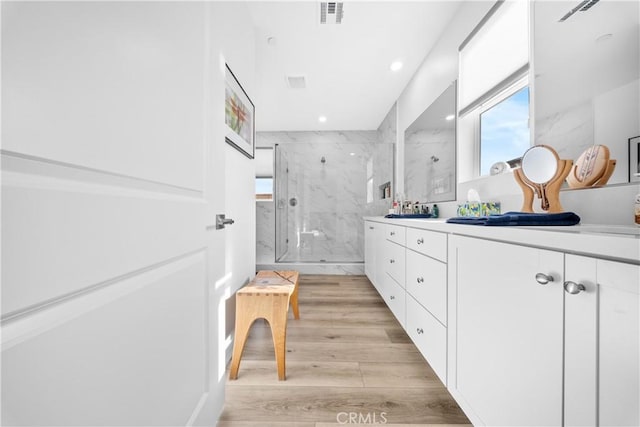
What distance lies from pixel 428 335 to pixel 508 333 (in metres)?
0.64

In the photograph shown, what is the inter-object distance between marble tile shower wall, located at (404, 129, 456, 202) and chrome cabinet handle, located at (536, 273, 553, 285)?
5.05ft

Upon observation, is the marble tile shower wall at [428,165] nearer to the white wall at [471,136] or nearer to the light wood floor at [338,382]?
the white wall at [471,136]

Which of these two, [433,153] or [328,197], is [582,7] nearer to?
[433,153]

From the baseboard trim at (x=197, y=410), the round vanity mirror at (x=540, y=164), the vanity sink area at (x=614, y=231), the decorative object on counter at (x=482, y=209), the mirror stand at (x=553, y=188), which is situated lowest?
the baseboard trim at (x=197, y=410)

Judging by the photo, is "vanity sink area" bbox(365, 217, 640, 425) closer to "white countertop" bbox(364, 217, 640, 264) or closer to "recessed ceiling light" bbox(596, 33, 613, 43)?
"white countertop" bbox(364, 217, 640, 264)

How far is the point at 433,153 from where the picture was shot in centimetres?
245

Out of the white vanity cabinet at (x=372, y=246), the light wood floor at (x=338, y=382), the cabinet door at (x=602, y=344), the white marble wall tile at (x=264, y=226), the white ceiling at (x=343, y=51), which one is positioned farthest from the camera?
the white marble wall tile at (x=264, y=226)

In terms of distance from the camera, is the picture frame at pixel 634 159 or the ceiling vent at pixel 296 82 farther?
the ceiling vent at pixel 296 82

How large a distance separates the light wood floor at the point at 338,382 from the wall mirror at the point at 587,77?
1262mm

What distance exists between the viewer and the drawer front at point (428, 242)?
124cm

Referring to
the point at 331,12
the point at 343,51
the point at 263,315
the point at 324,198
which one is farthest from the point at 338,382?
the point at 324,198

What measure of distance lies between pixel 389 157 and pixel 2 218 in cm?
376

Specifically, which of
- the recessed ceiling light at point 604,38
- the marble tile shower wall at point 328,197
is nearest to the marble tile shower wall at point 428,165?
the marble tile shower wall at point 328,197

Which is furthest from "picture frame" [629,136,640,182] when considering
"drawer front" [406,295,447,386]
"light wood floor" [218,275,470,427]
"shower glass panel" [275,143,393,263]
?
"shower glass panel" [275,143,393,263]
